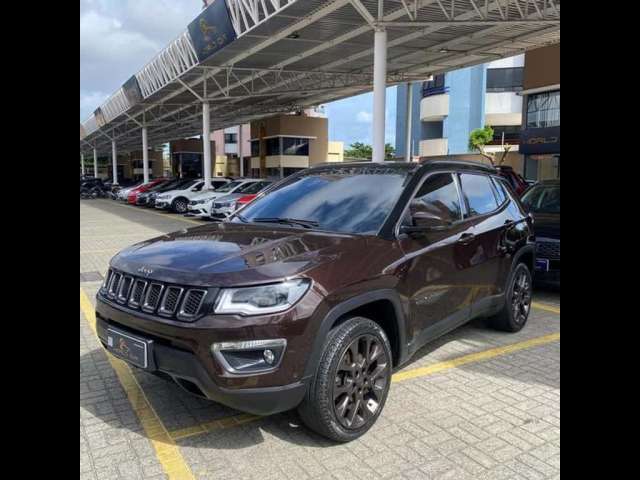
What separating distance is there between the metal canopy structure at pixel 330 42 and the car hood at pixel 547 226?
293 inches

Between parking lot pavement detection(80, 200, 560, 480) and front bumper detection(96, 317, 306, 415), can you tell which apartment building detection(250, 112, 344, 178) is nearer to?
parking lot pavement detection(80, 200, 560, 480)

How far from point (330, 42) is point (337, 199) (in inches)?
596

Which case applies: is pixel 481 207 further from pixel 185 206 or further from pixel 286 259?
pixel 185 206

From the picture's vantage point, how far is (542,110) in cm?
2752

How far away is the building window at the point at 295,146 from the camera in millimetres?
37250

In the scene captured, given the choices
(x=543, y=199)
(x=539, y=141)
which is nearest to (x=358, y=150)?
(x=539, y=141)

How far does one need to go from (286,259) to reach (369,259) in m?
0.59

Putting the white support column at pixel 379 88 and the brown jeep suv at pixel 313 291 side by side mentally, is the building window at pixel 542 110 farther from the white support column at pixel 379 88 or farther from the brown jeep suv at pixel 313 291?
the brown jeep suv at pixel 313 291

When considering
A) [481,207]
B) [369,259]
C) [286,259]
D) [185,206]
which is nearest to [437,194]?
[481,207]

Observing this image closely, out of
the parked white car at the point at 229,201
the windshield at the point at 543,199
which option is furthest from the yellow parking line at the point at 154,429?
the parked white car at the point at 229,201

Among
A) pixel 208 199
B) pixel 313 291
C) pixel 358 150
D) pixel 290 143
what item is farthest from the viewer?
pixel 358 150

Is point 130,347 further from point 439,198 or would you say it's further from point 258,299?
point 439,198
